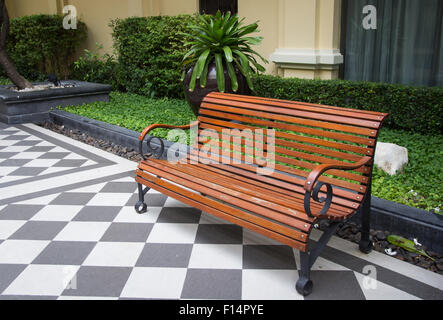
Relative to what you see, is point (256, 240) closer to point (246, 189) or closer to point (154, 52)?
point (246, 189)

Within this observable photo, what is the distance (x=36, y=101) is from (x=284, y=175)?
5862mm

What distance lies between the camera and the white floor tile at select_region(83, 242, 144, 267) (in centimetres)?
281

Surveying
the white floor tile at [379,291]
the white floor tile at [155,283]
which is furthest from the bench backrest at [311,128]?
the white floor tile at [155,283]

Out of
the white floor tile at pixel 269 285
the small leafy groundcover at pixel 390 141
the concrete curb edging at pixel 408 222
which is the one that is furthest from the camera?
the small leafy groundcover at pixel 390 141

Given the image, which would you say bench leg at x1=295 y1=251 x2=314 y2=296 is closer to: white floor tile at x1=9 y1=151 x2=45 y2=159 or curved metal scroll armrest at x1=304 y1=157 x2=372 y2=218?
curved metal scroll armrest at x1=304 y1=157 x2=372 y2=218

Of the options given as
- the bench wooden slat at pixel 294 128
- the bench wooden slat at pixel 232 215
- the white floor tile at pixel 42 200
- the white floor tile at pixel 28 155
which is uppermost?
the bench wooden slat at pixel 294 128

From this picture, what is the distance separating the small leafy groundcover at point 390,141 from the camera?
3.34 meters

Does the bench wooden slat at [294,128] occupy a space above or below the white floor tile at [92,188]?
above

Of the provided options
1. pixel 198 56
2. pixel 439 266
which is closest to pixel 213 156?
pixel 439 266

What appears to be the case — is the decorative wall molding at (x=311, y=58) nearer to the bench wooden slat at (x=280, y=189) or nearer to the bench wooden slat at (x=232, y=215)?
the bench wooden slat at (x=280, y=189)

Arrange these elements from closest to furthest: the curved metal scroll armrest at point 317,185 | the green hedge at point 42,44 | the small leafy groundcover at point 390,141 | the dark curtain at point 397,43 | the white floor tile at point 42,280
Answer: the curved metal scroll armrest at point 317,185, the white floor tile at point 42,280, the small leafy groundcover at point 390,141, the dark curtain at point 397,43, the green hedge at point 42,44

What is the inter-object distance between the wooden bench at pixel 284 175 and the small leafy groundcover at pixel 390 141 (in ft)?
1.87

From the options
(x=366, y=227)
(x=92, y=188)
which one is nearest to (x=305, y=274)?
(x=366, y=227)
